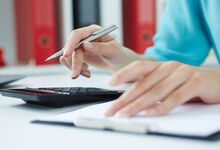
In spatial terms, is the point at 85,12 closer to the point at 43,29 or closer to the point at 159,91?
the point at 43,29

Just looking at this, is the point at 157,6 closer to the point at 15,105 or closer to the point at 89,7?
the point at 89,7

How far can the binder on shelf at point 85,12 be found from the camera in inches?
52.2

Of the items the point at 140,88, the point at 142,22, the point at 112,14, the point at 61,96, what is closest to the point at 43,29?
the point at 112,14

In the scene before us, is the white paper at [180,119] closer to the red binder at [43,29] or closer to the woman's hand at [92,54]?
the woman's hand at [92,54]

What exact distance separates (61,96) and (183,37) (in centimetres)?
69

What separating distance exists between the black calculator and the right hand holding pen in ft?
0.27

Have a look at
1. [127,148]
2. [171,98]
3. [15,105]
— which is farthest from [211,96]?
[15,105]

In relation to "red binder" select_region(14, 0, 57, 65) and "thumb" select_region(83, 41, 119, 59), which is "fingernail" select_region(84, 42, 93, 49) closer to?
"thumb" select_region(83, 41, 119, 59)

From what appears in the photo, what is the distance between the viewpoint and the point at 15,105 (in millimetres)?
545

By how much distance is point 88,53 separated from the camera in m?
0.72

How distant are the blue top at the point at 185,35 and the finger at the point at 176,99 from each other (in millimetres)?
652

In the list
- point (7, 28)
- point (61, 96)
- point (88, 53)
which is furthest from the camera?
point (7, 28)

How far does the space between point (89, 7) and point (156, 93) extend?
99 cm

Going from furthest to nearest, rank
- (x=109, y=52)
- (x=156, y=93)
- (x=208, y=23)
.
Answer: (x=208, y=23) → (x=109, y=52) → (x=156, y=93)
